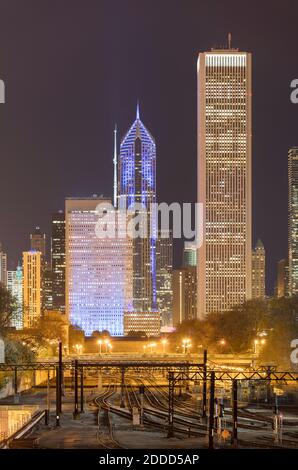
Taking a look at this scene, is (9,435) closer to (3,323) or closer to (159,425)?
(159,425)

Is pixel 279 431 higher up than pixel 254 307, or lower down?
lower down

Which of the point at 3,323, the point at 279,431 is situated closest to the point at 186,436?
the point at 279,431

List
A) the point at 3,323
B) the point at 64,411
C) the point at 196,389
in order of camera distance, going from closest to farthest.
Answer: the point at 64,411 < the point at 196,389 < the point at 3,323

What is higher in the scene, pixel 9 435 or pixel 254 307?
pixel 254 307

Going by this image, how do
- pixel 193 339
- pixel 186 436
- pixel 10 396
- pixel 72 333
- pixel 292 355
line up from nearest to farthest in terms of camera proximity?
pixel 186 436
pixel 10 396
pixel 292 355
pixel 193 339
pixel 72 333

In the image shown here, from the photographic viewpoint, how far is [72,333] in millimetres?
189000

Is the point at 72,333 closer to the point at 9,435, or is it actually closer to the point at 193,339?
the point at 193,339

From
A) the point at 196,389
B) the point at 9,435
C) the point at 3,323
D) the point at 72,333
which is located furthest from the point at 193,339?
the point at 9,435

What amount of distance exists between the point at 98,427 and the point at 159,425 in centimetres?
396

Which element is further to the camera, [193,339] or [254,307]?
[193,339]

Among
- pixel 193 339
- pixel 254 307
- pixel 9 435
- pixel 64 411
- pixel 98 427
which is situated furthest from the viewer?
pixel 193 339

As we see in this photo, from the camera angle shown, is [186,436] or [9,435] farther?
[186,436]
